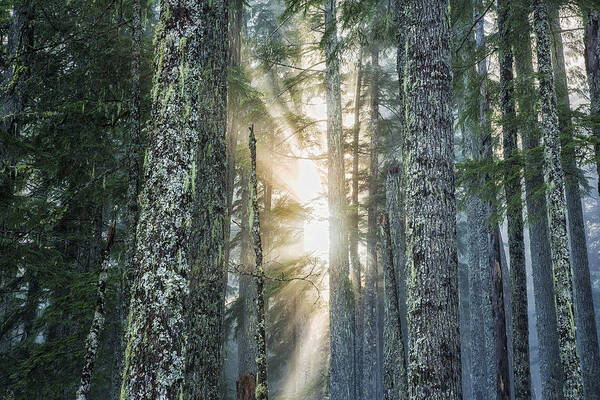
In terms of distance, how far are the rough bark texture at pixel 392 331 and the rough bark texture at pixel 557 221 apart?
267 centimetres

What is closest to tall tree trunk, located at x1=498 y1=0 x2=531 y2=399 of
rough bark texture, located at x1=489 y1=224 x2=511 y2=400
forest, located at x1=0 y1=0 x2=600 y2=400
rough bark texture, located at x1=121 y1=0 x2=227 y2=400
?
forest, located at x1=0 y1=0 x2=600 y2=400

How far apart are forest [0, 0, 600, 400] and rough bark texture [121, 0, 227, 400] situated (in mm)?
19

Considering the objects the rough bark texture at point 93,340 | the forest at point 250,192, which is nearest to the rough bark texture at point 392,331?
the forest at point 250,192

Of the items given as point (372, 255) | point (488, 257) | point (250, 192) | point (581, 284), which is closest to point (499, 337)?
point (488, 257)

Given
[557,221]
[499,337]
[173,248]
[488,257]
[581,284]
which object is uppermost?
[488,257]

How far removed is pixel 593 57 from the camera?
31.4 ft

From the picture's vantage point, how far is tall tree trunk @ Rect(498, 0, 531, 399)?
29.3 ft

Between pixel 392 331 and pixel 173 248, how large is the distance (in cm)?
582

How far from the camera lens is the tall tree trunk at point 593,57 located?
30.4ft

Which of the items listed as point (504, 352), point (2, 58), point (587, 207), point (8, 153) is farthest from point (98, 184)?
point (587, 207)

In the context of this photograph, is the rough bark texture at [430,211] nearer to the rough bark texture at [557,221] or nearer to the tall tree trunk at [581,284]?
the rough bark texture at [557,221]

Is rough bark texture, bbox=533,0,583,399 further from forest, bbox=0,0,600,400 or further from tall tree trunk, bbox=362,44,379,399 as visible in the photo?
tall tree trunk, bbox=362,44,379,399

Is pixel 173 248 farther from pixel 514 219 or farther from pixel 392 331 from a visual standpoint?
pixel 514 219

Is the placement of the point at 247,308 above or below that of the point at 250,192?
below
